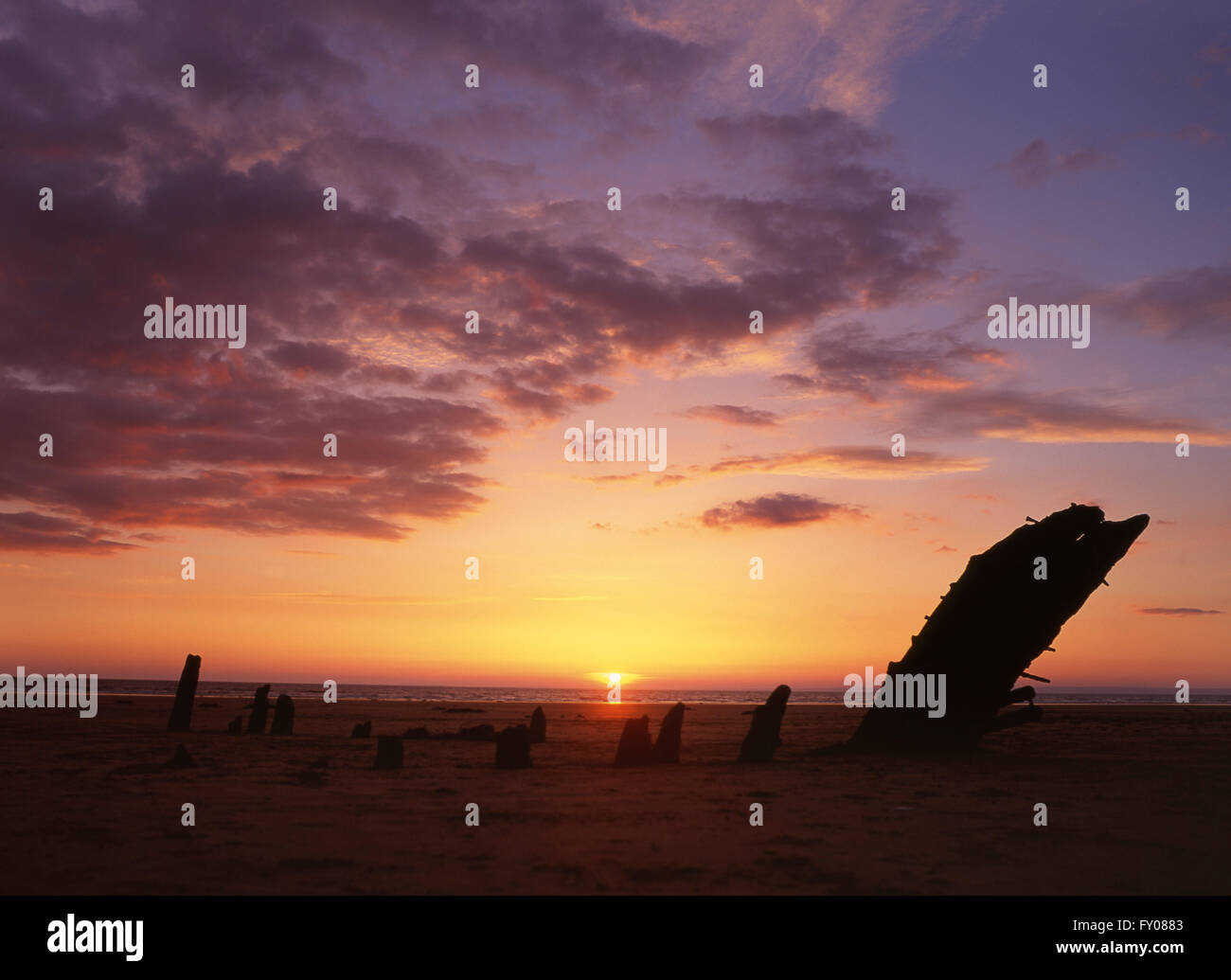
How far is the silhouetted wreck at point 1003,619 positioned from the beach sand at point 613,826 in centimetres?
102

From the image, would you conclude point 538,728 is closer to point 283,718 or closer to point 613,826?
point 283,718

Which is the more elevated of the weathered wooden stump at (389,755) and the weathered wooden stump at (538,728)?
the weathered wooden stump at (389,755)

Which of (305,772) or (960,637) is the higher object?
(960,637)

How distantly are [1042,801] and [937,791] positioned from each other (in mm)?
1369

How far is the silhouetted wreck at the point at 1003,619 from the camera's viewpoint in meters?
17.0

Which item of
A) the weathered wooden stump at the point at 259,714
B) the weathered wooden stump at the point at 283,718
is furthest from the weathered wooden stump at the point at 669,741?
the weathered wooden stump at the point at 259,714

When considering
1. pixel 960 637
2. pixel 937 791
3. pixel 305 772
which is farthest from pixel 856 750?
pixel 305 772

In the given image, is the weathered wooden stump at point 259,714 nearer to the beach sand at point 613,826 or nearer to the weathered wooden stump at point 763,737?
the beach sand at point 613,826

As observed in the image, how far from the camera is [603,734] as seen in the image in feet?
89.9

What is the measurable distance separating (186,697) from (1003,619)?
20.7 metres

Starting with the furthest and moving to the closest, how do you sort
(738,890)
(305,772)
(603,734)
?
1. (603,734)
2. (305,772)
3. (738,890)

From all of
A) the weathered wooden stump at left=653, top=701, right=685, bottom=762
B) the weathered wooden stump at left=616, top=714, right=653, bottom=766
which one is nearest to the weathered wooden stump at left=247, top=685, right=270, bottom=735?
the weathered wooden stump at left=616, top=714, right=653, bottom=766

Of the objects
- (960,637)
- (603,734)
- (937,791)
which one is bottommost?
(603,734)
